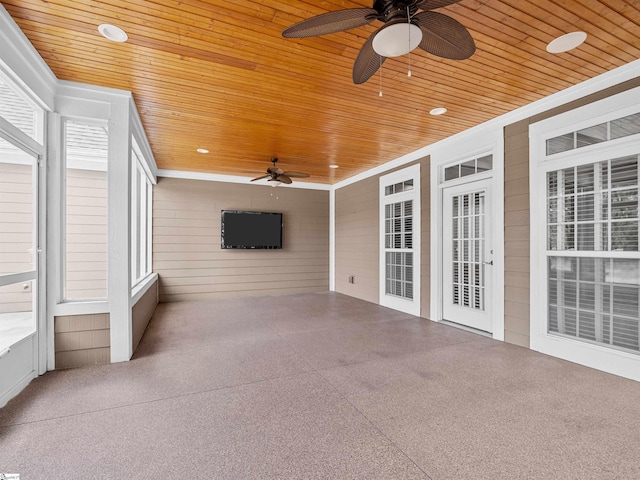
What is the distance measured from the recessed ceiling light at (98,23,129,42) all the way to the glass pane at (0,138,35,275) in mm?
1084

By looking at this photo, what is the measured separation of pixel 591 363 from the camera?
3.04m

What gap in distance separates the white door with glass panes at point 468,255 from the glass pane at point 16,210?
4825 mm

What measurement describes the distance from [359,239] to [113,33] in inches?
214

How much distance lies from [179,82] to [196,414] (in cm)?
289

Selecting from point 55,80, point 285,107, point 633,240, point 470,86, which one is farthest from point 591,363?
point 55,80

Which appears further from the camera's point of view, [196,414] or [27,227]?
[27,227]

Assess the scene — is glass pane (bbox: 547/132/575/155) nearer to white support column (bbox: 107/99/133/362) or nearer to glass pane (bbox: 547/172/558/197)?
glass pane (bbox: 547/172/558/197)

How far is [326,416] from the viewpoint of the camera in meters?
2.20

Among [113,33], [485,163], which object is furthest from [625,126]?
[113,33]

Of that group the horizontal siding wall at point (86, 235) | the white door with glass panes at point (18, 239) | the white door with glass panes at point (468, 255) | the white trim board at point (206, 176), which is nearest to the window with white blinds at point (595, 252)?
the white door with glass panes at point (468, 255)

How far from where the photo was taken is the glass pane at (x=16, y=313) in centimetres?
242

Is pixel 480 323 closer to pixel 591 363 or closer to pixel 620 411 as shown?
pixel 591 363

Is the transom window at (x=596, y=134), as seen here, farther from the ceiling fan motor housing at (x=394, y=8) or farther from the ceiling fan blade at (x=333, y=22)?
the ceiling fan blade at (x=333, y=22)

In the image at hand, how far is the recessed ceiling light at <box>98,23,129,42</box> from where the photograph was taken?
2230mm
